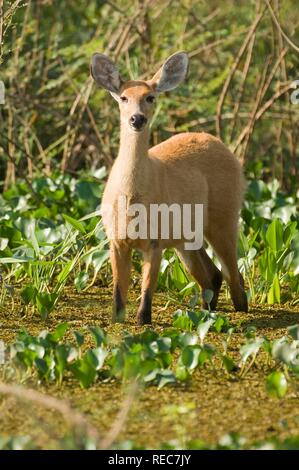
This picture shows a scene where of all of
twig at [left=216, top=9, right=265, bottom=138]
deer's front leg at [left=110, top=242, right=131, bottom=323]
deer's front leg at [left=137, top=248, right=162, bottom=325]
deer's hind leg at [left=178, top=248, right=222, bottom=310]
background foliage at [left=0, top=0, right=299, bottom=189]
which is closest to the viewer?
deer's front leg at [left=137, top=248, right=162, bottom=325]

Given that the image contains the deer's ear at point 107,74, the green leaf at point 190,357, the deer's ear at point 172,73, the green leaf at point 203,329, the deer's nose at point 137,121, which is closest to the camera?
the green leaf at point 190,357

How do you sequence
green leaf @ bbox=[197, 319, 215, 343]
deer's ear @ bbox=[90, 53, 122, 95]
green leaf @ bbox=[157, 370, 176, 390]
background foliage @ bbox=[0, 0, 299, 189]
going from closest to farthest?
green leaf @ bbox=[157, 370, 176, 390] → green leaf @ bbox=[197, 319, 215, 343] → deer's ear @ bbox=[90, 53, 122, 95] → background foliage @ bbox=[0, 0, 299, 189]

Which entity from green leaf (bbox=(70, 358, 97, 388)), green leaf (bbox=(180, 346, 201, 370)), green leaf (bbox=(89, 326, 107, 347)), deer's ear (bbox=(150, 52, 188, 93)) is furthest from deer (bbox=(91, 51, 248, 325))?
green leaf (bbox=(70, 358, 97, 388))

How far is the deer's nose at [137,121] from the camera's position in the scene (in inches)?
278

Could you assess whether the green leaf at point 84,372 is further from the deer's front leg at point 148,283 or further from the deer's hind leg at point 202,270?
the deer's hind leg at point 202,270

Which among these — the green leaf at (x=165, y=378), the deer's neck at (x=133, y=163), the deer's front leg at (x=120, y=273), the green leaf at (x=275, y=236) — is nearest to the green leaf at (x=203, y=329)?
the green leaf at (x=165, y=378)

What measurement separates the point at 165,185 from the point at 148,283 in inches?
27.7

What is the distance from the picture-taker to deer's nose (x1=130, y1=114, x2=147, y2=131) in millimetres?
7051

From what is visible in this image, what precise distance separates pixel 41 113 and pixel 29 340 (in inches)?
246

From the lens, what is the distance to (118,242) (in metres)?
7.21

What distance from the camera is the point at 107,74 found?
7453mm

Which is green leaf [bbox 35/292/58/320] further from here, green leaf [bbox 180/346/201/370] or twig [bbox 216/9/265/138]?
twig [bbox 216/9/265/138]
